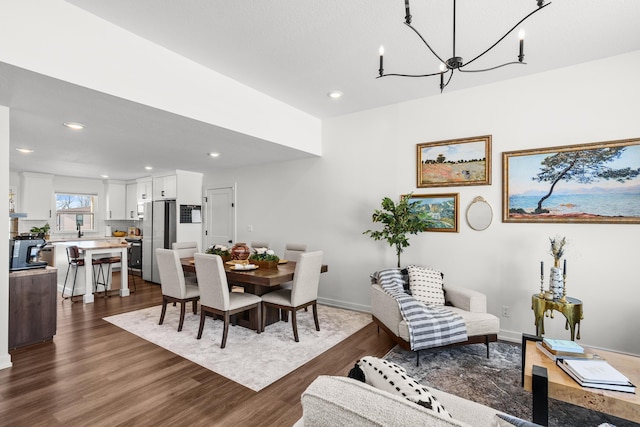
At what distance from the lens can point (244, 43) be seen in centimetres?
270

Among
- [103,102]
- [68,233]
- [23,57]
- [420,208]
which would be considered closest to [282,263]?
[420,208]

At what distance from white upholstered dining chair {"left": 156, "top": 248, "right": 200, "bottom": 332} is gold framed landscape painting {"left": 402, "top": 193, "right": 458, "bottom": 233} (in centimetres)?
282

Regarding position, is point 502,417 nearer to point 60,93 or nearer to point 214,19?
point 214,19

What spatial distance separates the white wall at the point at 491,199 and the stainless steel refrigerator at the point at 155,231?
247 centimetres

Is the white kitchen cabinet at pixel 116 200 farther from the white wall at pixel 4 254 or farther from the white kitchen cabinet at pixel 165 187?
the white wall at pixel 4 254

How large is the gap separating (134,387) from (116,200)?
22.8 ft

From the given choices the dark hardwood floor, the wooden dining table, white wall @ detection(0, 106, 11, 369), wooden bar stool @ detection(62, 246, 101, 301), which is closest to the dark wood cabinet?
the dark hardwood floor

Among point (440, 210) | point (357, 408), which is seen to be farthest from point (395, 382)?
point (440, 210)

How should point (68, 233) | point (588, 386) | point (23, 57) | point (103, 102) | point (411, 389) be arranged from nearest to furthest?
point (411, 389) → point (588, 386) → point (23, 57) → point (103, 102) → point (68, 233)

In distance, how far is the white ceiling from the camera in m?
2.26

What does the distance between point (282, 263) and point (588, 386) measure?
3108 millimetres

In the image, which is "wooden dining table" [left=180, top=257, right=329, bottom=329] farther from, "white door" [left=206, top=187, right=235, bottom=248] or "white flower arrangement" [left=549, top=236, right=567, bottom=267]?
"white flower arrangement" [left=549, top=236, right=567, bottom=267]

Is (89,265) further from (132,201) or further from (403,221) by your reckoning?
(403,221)

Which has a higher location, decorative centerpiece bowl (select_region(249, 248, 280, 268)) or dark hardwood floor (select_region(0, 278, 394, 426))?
decorative centerpiece bowl (select_region(249, 248, 280, 268))
